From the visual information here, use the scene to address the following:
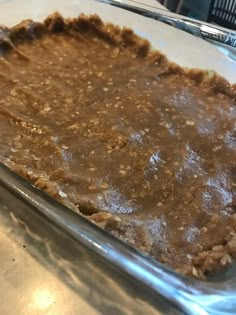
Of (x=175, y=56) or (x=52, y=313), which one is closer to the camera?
(x=52, y=313)

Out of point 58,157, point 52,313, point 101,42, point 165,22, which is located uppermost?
point 165,22

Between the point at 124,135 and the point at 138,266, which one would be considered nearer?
the point at 138,266

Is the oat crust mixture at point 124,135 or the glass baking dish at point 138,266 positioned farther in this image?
the oat crust mixture at point 124,135

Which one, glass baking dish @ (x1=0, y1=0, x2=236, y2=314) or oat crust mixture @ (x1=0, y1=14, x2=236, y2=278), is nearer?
glass baking dish @ (x1=0, y1=0, x2=236, y2=314)

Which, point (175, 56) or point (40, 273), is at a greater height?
point (175, 56)

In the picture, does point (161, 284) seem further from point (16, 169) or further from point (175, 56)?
point (175, 56)

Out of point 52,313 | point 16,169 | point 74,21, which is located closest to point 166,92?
point 74,21

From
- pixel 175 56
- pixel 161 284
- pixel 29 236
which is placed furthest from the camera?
pixel 175 56

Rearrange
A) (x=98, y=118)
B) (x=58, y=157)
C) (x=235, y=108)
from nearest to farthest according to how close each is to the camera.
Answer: (x=58, y=157)
(x=98, y=118)
(x=235, y=108)
